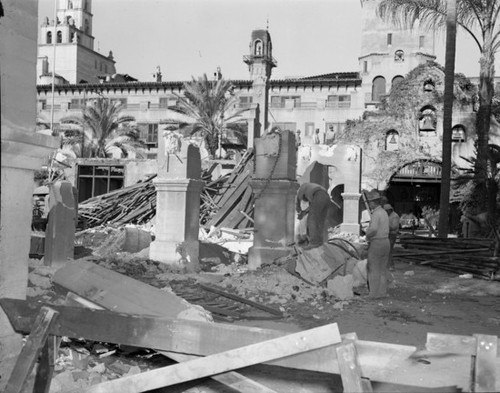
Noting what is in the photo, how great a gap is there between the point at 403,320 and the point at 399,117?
2753 centimetres

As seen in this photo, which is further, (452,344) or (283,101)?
(283,101)

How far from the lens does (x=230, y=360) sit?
381 cm

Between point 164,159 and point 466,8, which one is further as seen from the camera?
point 466,8

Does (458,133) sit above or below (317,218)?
above

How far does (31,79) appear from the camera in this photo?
16.3 feet

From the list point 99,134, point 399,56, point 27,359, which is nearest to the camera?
point 27,359

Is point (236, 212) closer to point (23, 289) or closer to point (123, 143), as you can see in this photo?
point (23, 289)

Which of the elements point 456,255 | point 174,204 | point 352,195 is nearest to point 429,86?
point 352,195

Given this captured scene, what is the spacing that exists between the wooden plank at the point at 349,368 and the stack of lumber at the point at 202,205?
1664 cm

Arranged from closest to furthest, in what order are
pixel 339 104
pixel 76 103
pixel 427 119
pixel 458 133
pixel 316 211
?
pixel 316 211 → pixel 427 119 → pixel 458 133 → pixel 339 104 → pixel 76 103

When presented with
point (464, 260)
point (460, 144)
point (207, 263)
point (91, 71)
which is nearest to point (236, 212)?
point (207, 263)

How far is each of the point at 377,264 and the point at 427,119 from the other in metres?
25.1

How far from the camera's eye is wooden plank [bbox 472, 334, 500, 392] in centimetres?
335

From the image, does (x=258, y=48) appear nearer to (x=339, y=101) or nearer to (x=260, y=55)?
(x=260, y=55)
